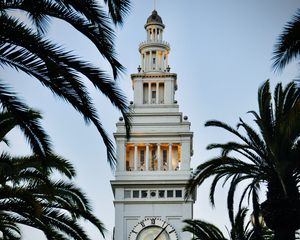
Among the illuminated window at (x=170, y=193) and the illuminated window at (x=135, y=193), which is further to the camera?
the illuminated window at (x=135, y=193)

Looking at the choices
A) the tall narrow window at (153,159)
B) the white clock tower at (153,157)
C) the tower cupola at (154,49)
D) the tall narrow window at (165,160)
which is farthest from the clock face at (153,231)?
the tower cupola at (154,49)

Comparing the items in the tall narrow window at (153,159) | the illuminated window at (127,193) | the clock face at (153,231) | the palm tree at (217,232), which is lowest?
the palm tree at (217,232)

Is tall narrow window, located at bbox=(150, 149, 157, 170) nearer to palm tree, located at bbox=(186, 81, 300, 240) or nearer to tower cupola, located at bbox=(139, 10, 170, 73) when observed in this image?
tower cupola, located at bbox=(139, 10, 170, 73)

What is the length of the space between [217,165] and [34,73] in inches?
653

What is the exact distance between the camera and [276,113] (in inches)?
1436

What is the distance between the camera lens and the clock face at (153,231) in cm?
8162

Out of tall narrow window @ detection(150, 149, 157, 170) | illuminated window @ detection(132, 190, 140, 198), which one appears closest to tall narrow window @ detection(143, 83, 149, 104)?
tall narrow window @ detection(150, 149, 157, 170)

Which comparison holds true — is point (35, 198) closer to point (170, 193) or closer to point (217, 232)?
point (217, 232)

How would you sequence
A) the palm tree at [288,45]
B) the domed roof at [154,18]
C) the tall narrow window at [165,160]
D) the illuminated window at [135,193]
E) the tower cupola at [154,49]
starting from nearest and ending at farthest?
1. the palm tree at [288,45]
2. the illuminated window at [135,193]
3. the tall narrow window at [165,160]
4. the tower cupola at [154,49]
5. the domed roof at [154,18]

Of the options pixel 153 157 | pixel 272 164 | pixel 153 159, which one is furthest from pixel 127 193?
pixel 272 164

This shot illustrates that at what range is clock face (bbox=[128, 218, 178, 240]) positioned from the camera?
8162 centimetres

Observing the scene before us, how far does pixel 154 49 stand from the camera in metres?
88.7

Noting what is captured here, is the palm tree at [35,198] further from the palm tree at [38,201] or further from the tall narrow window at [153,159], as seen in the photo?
the tall narrow window at [153,159]

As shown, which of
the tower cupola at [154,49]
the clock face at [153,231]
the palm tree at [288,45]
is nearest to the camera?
the palm tree at [288,45]
